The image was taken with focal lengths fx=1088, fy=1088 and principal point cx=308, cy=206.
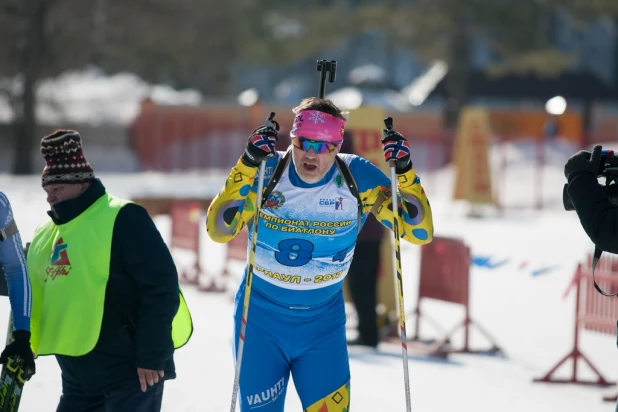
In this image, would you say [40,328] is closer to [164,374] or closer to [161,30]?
[164,374]

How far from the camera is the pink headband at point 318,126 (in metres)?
4.79

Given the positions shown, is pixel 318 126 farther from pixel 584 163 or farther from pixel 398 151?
pixel 584 163

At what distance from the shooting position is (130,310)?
170 inches

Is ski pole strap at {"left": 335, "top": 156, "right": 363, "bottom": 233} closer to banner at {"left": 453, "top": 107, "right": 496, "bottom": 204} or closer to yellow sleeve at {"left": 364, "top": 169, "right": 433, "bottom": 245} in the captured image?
yellow sleeve at {"left": 364, "top": 169, "right": 433, "bottom": 245}

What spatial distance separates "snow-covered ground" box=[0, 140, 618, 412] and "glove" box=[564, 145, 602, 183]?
359 cm

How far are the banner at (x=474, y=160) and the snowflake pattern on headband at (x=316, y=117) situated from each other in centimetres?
1752

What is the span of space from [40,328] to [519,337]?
22.8 feet

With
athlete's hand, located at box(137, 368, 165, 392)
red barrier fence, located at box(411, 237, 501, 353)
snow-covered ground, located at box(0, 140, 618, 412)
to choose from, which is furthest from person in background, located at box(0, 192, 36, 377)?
red barrier fence, located at box(411, 237, 501, 353)

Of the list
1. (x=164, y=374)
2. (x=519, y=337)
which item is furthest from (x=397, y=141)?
(x=519, y=337)

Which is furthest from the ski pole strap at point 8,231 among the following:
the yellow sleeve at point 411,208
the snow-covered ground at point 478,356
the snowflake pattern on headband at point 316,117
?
the snow-covered ground at point 478,356

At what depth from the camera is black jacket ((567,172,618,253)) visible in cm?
408

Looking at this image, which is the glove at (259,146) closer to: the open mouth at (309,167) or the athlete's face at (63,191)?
the open mouth at (309,167)

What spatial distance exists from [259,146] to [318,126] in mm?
290

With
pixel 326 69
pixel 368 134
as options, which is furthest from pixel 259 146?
pixel 368 134
